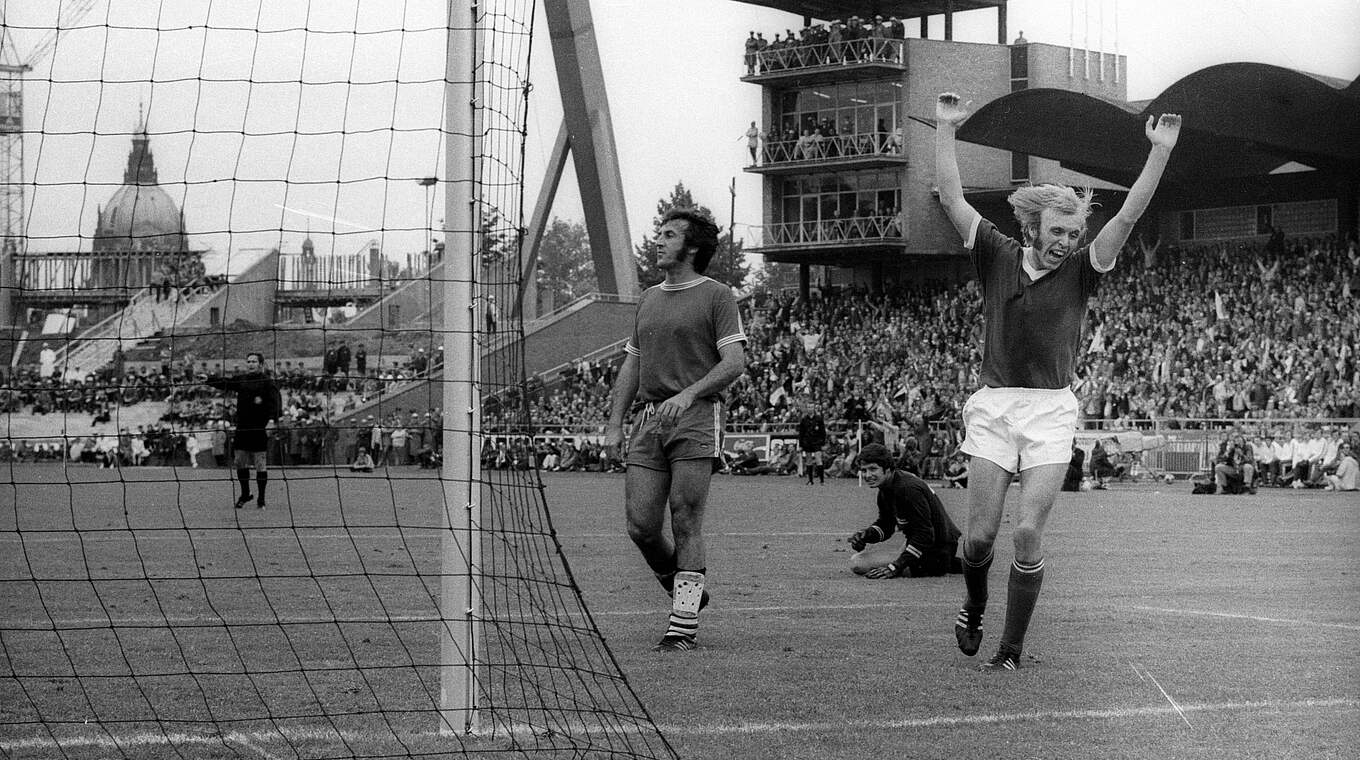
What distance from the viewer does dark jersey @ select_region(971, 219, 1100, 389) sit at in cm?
686

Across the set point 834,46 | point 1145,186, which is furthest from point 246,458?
point 834,46

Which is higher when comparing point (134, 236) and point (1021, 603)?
point (134, 236)

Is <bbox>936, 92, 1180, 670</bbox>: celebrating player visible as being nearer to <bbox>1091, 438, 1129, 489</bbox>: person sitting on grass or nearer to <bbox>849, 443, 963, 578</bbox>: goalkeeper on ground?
<bbox>849, 443, 963, 578</bbox>: goalkeeper on ground

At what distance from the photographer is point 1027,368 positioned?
6.87m

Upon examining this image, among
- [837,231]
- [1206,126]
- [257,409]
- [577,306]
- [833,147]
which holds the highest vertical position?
[833,147]

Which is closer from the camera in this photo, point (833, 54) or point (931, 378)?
point (931, 378)

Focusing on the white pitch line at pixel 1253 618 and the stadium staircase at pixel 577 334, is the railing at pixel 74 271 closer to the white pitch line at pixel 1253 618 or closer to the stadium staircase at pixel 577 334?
the white pitch line at pixel 1253 618

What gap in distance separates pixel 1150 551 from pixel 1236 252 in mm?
35367

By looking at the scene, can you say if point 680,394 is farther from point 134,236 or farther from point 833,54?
point 833,54

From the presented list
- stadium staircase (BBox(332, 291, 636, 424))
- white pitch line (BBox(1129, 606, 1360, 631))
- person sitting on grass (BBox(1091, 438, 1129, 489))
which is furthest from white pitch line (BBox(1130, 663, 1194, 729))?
stadium staircase (BBox(332, 291, 636, 424))

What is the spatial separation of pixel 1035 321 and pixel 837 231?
5293 centimetres

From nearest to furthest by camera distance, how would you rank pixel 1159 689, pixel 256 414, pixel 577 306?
1. pixel 1159 689
2. pixel 256 414
3. pixel 577 306

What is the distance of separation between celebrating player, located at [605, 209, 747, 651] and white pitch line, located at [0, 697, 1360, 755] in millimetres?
1967

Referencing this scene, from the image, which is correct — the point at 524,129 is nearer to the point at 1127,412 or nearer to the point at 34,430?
the point at 1127,412
